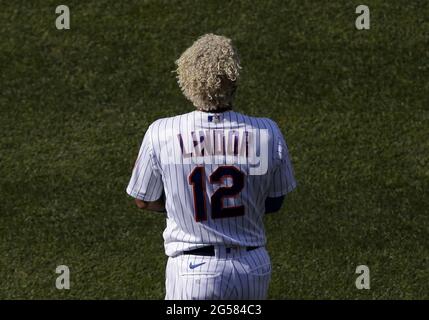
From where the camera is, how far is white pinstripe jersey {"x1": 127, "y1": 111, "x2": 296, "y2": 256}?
5.57 m

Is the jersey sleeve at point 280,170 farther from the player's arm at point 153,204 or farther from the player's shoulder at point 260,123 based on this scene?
the player's arm at point 153,204

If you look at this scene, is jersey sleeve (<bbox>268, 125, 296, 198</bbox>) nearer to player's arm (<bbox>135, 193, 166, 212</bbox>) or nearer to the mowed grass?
player's arm (<bbox>135, 193, 166, 212</bbox>)

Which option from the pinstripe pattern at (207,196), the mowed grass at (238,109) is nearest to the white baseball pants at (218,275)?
the pinstripe pattern at (207,196)

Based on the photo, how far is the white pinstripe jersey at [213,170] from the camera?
18.3 feet

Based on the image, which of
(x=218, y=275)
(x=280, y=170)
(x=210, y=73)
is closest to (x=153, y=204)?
(x=218, y=275)

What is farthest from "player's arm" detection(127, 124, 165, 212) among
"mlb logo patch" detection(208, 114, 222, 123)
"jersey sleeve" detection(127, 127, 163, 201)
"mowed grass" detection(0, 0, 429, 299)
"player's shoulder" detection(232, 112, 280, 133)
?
"mowed grass" detection(0, 0, 429, 299)

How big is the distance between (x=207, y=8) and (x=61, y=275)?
279cm

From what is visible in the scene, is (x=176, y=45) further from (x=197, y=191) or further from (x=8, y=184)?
(x=197, y=191)

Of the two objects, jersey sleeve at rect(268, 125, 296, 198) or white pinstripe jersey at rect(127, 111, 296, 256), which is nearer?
white pinstripe jersey at rect(127, 111, 296, 256)

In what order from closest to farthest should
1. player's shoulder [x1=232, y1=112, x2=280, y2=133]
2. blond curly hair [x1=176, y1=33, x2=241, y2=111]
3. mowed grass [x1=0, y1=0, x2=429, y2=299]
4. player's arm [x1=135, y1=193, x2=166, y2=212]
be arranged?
blond curly hair [x1=176, y1=33, x2=241, y2=111] → player's shoulder [x1=232, y1=112, x2=280, y2=133] → player's arm [x1=135, y1=193, x2=166, y2=212] → mowed grass [x1=0, y1=0, x2=429, y2=299]

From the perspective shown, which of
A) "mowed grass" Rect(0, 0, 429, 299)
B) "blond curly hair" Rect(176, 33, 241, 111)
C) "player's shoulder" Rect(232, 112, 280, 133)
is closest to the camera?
"blond curly hair" Rect(176, 33, 241, 111)

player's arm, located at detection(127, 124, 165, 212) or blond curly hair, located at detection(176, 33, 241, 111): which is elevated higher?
blond curly hair, located at detection(176, 33, 241, 111)

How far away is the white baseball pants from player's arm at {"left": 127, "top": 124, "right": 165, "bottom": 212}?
1.08 ft

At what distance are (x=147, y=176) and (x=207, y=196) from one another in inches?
14.3
